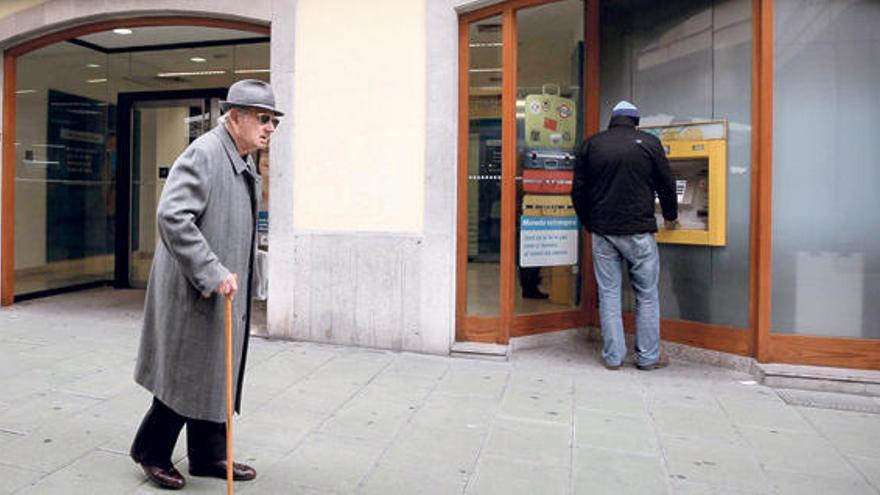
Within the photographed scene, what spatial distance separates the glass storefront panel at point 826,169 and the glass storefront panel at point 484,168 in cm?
225

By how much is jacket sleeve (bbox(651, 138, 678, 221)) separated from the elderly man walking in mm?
3396

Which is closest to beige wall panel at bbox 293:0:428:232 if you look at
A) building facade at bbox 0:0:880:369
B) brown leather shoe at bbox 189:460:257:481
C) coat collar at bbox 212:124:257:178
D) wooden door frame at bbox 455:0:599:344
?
building facade at bbox 0:0:880:369

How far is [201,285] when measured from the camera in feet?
9.09

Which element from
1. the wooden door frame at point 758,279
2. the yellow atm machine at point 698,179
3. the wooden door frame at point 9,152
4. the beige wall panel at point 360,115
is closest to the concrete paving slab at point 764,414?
the wooden door frame at point 758,279

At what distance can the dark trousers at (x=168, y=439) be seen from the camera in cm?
307

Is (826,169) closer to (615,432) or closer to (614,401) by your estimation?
(614,401)

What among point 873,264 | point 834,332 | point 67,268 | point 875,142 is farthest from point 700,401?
point 67,268

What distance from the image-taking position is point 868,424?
421 cm

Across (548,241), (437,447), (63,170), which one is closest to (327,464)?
(437,447)

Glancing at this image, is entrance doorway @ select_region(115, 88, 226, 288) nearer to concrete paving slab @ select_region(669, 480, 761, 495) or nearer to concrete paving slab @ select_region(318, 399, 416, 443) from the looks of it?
concrete paving slab @ select_region(318, 399, 416, 443)

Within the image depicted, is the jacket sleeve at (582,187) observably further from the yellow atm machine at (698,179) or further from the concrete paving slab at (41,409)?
the concrete paving slab at (41,409)

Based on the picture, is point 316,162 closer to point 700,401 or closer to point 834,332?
point 700,401

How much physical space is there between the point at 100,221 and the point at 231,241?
7.52 metres

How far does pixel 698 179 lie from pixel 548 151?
53.5 inches
